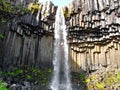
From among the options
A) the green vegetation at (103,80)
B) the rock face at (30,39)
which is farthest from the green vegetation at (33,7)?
the green vegetation at (103,80)

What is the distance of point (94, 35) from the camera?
75.5 feet

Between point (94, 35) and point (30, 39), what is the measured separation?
20.7 ft

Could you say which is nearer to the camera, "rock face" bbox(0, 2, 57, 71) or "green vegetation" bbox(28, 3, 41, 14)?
"rock face" bbox(0, 2, 57, 71)

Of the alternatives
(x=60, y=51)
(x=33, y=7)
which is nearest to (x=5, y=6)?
(x=33, y=7)

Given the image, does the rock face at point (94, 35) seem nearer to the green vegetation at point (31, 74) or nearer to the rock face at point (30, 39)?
the rock face at point (30, 39)

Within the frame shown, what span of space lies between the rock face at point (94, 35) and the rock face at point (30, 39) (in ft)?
7.41

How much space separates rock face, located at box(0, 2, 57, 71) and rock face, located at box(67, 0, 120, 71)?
7.41 feet

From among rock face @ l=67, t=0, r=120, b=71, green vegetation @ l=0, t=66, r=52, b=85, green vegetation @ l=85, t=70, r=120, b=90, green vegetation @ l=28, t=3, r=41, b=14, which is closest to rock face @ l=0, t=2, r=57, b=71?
green vegetation @ l=28, t=3, r=41, b=14

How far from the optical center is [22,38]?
73.2 feet

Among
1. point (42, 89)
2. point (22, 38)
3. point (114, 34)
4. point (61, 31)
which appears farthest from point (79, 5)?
point (42, 89)

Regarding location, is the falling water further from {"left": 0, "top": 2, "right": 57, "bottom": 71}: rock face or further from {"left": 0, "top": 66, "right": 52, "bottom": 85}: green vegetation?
{"left": 0, "top": 66, "right": 52, "bottom": 85}: green vegetation

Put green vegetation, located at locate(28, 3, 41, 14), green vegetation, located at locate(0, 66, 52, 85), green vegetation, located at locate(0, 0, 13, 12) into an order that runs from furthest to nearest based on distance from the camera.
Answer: green vegetation, located at locate(28, 3, 41, 14)
green vegetation, located at locate(0, 0, 13, 12)
green vegetation, located at locate(0, 66, 52, 85)

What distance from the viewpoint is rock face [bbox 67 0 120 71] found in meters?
22.1

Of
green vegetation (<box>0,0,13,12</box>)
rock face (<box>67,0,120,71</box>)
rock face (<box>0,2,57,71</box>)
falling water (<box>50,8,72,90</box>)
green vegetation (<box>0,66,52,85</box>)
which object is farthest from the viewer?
falling water (<box>50,8,72,90</box>)
